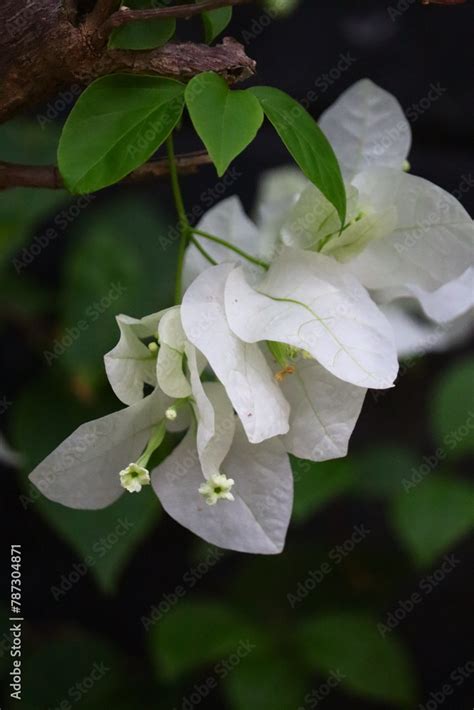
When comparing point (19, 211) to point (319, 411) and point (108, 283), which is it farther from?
point (319, 411)

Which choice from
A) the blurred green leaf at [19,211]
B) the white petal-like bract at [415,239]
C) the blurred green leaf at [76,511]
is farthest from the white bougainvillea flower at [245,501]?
the blurred green leaf at [19,211]

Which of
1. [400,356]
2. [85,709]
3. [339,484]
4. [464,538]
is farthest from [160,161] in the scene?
[464,538]

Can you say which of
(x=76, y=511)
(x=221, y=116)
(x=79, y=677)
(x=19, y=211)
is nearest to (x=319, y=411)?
(x=221, y=116)

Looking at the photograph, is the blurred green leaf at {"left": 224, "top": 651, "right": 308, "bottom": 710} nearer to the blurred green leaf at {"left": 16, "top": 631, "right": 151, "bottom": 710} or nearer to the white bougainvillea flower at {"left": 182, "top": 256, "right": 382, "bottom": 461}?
the blurred green leaf at {"left": 16, "top": 631, "right": 151, "bottom": 710}

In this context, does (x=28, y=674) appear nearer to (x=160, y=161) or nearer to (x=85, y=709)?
(x=85, y=709)

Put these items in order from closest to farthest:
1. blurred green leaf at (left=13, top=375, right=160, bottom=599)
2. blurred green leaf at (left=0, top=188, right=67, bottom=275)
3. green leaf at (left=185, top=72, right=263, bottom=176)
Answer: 1. green leaf at (left=185, top=72, right=263, bottom=176)
2. blurred green leaf at (left=13, top=375, right=160, bottom=599)
3. blurred green leaf at (left=0, top=188, right=67, bottom=275)

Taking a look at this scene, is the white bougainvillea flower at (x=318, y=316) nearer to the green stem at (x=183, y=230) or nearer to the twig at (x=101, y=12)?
the green stem at (x=183, y=230)

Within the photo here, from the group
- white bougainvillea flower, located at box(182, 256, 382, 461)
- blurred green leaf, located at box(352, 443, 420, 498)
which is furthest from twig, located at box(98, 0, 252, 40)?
blurred green leaf, located at box(352, 443, 420, 498)
